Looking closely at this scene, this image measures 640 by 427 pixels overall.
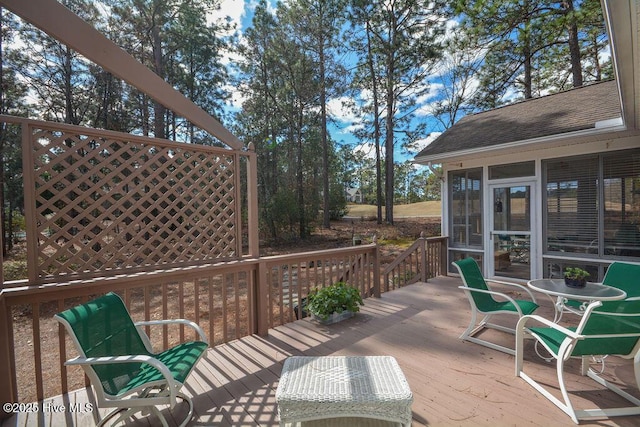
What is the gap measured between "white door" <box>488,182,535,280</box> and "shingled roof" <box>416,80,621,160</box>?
897 mm

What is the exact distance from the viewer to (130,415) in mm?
1962

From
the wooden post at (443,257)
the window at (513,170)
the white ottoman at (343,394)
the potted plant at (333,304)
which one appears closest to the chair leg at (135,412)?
the white ottoman at (343,394)

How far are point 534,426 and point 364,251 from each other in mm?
2874

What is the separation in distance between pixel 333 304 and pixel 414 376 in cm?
134

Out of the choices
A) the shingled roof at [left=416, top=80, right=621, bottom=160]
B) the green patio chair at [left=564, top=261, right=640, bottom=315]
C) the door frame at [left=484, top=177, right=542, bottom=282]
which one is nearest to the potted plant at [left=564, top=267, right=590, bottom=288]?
the green patio chair at [left=564, top=261, right=640, bottom=315]

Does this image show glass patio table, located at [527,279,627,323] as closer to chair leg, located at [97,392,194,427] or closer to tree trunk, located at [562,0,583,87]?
chair leg, located at [97,392,194,427]

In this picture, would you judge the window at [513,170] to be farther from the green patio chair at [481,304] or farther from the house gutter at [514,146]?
the green patio chair at [481,304]

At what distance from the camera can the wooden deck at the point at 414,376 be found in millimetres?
1979

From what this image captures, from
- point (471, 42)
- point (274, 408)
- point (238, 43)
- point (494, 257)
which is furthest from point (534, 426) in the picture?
point (238, 43)

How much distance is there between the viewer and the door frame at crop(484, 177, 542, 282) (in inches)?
198

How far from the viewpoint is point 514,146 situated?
488 cm

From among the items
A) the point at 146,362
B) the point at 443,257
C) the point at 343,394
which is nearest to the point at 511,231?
the point at 443,257

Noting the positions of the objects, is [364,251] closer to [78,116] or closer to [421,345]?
[421,345]

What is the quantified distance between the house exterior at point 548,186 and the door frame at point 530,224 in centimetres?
1
